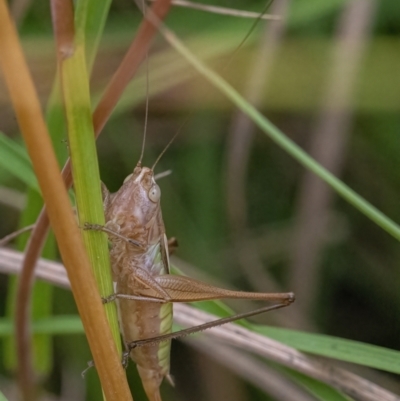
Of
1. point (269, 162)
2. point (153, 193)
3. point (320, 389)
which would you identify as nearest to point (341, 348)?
point (320, 389)

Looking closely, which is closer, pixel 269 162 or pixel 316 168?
pixel 316 168

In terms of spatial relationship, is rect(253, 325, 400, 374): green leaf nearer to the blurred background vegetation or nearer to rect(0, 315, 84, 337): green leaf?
rect(0, 315, 84, 337): green leaf

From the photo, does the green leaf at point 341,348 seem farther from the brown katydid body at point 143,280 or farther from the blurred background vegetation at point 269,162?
the blurred background vegetation at point 269,162

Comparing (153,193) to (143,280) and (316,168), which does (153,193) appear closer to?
(143,280)

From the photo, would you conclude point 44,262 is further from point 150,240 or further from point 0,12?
point 0,12

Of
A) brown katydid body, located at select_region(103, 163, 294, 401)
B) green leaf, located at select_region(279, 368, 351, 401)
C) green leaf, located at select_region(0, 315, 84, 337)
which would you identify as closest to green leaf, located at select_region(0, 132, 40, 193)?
brown katydid body, located at select_region(103, 163, 294, 401)

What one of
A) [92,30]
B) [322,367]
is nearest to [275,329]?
[322,367]
